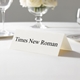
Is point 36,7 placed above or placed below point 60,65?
above

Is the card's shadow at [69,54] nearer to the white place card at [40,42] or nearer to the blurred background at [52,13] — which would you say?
the white place card at [40,42]

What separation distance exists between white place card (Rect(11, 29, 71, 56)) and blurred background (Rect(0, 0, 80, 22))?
4.91ft

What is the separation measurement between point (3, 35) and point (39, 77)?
47 cm

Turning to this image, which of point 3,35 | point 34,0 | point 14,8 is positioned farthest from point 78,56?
point 14,8

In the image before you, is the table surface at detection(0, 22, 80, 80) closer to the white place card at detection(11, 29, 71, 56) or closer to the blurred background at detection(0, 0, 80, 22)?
the white place card at detection(11, 29, 71, 56)

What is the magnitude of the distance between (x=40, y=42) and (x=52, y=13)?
5.40 ft

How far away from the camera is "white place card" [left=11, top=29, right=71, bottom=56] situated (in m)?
0.72

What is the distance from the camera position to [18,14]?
2.27m

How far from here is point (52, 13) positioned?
2.37 m

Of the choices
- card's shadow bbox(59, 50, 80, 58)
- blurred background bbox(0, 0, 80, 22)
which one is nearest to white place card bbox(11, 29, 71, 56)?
card's shadow bbox(59, 50, 80, 58)

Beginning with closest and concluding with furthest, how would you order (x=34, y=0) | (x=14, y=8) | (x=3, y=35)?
(x=3, y=35)
(x=34, y=0)
(x=14, y=8)

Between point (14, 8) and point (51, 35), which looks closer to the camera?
point (51, 35)

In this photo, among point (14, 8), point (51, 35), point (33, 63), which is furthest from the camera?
point (14, 8)

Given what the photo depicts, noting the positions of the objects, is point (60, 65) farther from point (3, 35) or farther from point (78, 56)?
point (3, 35)
